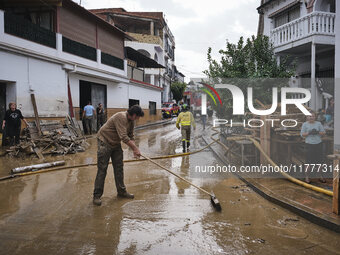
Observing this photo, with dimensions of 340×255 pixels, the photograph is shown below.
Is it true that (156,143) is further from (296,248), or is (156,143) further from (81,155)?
(296,248)

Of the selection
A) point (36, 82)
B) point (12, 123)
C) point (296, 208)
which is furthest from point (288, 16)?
point (12, 123)

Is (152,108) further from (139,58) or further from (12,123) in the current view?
(12,123)

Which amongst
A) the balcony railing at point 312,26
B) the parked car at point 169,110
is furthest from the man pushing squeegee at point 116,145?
the parked car at point 169,110

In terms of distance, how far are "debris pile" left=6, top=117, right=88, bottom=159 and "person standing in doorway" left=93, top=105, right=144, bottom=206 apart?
15.8 ft

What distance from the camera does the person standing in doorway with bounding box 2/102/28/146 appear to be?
380 inches

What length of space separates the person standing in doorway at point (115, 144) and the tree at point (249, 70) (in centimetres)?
602

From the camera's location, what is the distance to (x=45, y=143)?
10227mm

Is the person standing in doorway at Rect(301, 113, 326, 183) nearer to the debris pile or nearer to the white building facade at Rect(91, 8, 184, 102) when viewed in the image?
the debris pile

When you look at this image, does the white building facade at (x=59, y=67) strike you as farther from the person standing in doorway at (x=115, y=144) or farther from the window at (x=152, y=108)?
the person standing in doorway at (x=115, y=144)

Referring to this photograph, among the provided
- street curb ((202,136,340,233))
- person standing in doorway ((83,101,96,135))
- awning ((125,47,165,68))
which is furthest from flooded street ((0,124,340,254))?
awning ((125,47,165,68))

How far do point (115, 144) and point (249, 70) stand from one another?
23.9 feet

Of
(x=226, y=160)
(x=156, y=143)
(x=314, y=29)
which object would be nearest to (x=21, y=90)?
(x=156, y=143)

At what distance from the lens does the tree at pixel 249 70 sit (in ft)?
32.4

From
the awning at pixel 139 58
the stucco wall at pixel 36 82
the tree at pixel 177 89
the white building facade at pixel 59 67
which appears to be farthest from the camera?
the tree at pixel 177 89
